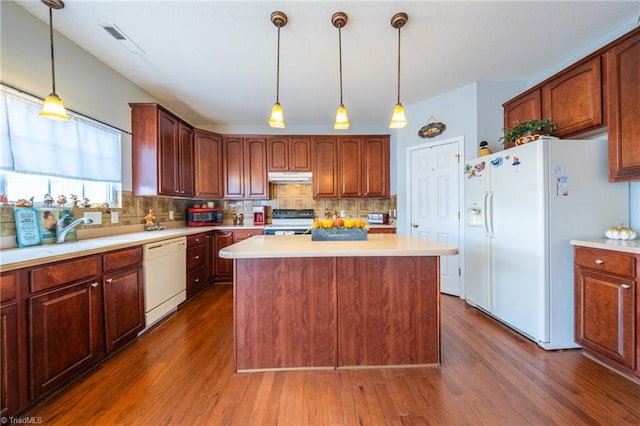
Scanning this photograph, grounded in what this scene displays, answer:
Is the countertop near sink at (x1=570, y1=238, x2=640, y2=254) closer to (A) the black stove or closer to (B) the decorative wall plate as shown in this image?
(B) the decorative wall plate

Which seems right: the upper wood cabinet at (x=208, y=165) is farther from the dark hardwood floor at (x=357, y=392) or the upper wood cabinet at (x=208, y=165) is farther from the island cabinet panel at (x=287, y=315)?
the island cabinet panel at (x=287, y=315)

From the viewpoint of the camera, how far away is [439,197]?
11.3ft

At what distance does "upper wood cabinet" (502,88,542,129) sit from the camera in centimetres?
254

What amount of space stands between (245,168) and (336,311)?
3.18 meters

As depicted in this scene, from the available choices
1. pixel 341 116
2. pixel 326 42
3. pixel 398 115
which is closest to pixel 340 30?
pixel 326 42

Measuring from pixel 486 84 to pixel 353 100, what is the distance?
63.7 inches

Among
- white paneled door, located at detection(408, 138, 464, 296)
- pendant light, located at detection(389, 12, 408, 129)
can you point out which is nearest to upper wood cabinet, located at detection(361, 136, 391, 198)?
white paneled door, located at detection(408, 138, 464, 296)

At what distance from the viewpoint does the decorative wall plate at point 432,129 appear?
3.42 meters

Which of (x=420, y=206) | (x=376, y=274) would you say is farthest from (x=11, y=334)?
(x=420, y=206)

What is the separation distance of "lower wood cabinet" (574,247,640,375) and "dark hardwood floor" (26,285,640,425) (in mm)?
150

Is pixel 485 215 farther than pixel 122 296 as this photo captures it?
Yes

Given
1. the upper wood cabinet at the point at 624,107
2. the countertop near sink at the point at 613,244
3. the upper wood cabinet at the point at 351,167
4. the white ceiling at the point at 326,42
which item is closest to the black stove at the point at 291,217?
the upper wood cabinet at the point at 351,167

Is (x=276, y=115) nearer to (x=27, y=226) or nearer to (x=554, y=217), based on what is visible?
(x=27, y=226)

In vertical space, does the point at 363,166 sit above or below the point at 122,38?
below
